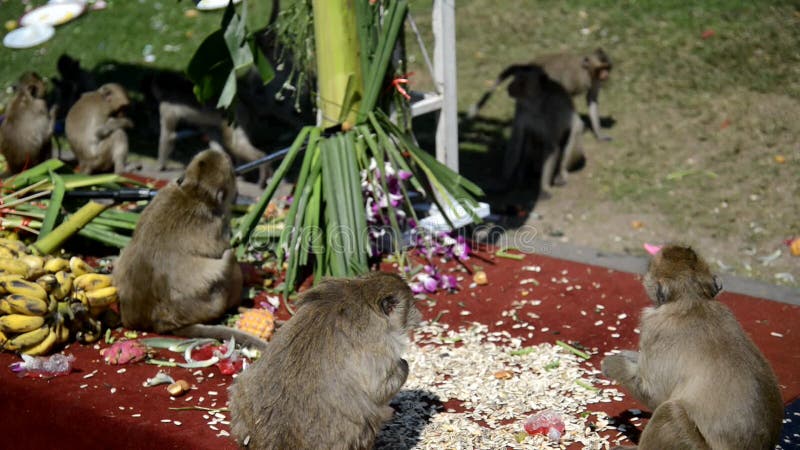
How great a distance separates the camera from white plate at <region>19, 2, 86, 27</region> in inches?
581

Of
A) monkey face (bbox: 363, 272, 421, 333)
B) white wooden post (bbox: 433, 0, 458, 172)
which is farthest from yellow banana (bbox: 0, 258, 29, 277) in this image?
white wooden post (bbox: 433, 0, 458, 172)

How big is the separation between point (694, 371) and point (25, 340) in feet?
12.1

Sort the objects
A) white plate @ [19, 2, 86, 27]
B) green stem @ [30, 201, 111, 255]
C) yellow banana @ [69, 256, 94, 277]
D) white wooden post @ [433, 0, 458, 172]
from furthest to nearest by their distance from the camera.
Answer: white plate @ [19, 2, 86, 27]
white wooden post @ [433, 0, 458, 172]
green stem @ [30, 201, 111, 255]
yellow banana @ [69, 256, 94, 277]

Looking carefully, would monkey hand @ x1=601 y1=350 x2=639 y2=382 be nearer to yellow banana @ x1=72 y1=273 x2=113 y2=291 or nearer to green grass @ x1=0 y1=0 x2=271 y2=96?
yellow banana @ x1=72 y1=273 x2=113 y2=291

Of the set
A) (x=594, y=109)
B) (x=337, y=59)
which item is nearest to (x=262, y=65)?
(x=337, y=59)

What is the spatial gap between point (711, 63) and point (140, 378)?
8808 millimetres

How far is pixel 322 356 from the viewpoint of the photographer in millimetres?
4039

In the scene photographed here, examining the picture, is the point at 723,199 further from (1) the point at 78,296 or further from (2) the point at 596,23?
(1) the point at 78,296

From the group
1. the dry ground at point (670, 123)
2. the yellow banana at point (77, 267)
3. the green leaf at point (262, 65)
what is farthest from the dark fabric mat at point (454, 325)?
the green leaf at point (262, 65)

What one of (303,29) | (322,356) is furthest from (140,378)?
(303,29)

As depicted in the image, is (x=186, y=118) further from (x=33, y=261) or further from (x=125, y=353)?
(x=125, y=353)

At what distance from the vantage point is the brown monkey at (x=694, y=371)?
12.8 feet

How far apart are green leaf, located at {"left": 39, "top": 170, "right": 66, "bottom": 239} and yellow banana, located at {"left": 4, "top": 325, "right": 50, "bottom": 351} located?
1.09 metres

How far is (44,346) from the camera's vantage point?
5.45m
